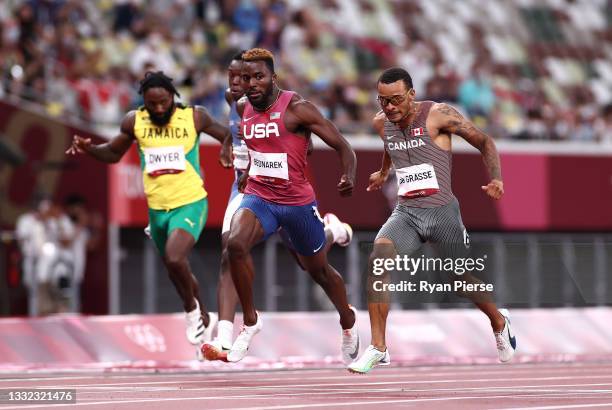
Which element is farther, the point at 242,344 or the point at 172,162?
the point at 172,162

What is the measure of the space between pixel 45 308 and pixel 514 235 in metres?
8.90

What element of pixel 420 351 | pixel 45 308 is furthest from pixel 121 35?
pixel 420 351

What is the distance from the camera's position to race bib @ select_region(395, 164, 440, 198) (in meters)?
11.7

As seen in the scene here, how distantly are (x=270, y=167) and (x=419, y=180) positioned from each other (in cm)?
118

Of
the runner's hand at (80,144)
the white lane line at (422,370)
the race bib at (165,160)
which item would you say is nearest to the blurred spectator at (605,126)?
the white lane line at (422,370)

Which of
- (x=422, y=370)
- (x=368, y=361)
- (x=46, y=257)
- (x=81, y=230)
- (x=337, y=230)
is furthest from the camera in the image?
(x=81, y=230)

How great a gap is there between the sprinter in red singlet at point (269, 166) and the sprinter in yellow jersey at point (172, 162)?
1811mm

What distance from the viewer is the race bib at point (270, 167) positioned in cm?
1201

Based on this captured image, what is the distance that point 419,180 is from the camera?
11758mm

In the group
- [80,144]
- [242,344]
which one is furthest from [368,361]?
[80,144]

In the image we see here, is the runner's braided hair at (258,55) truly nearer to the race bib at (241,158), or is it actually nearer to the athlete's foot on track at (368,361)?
the race bib at (241,158)

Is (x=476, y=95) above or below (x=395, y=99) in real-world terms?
above

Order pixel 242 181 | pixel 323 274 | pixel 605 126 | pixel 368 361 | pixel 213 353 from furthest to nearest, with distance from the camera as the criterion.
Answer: pixel 605 126, pixel 323 274, pixel 242 181, pixel 213 353, pixel 368 361

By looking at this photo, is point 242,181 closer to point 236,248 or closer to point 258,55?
point 236,248
